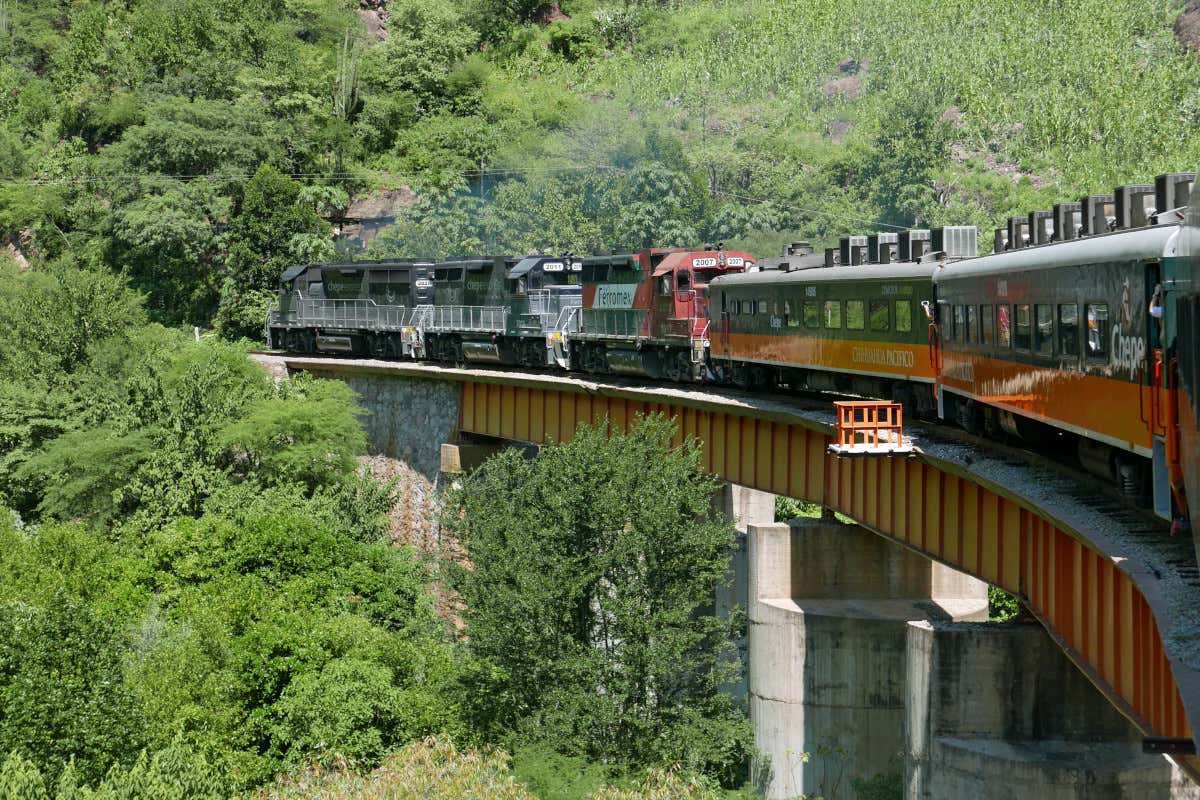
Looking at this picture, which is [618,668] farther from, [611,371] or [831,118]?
[831,118]

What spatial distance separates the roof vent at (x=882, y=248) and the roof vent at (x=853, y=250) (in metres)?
0.34

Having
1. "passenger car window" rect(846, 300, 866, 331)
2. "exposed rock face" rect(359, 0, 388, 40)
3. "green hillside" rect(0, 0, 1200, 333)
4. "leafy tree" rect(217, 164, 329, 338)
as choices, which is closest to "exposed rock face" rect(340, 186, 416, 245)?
"green hillside" rect(0, 0, 1200, 333)

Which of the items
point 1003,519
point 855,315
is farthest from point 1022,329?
point 855,315

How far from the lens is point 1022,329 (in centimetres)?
2050

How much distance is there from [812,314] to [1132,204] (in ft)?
35.7

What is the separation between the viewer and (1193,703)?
9.58 m

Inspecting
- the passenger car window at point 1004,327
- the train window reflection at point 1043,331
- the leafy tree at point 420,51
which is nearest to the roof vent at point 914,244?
the passenger car window at point 1004,327

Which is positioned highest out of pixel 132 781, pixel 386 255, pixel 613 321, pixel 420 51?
pixel 420 51

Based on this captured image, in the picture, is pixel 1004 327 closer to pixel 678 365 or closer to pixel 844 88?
pixel 678 365

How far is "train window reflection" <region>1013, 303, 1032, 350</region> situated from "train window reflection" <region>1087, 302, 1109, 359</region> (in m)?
2.73

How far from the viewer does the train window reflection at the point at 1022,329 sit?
20.2 meters

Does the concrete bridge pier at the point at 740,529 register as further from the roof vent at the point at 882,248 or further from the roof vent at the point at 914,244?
the roof vent at the point at 914,244

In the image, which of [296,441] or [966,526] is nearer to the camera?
[966,526]

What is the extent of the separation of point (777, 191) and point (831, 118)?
1543 cm
